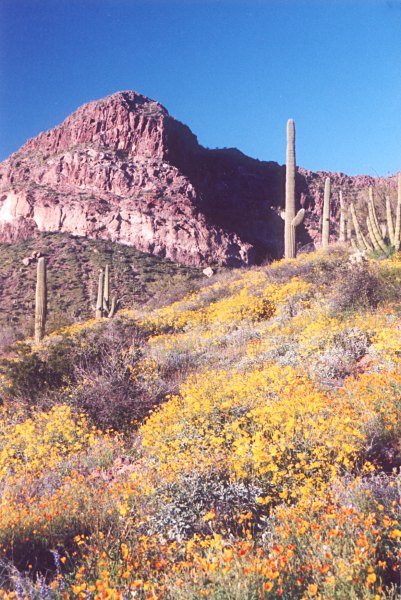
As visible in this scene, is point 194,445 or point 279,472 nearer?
point 279,472

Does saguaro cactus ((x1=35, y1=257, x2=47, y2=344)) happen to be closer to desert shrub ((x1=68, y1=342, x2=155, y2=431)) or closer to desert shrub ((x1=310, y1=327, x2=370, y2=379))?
desert shrub ((x1=68, y1=342, x2=155, y2=431))

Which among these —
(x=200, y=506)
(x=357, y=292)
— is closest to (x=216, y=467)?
(x=200, y=506)

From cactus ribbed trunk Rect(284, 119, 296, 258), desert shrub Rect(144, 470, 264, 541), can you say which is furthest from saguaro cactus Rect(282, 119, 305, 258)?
desert shrub Rect(144, 470, 264, 541)

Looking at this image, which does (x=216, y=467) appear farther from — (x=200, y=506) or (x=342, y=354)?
(x=342, y=354)

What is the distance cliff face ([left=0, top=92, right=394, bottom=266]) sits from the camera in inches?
1983

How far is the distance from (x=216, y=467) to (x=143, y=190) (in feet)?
172

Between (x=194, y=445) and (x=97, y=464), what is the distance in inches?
45.7

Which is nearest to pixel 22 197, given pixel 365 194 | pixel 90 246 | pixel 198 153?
pixel 90 246

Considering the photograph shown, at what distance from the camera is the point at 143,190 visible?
53.9m

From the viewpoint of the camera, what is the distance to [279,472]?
11.9ft

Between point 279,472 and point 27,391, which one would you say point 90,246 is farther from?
point 279,472

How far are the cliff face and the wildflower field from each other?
135 feet

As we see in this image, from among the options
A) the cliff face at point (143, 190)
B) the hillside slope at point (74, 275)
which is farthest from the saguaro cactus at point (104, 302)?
the cliff face at point (143, 190)

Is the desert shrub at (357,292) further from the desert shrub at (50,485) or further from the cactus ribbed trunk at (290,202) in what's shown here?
the cactus ribbed trunk at (290,202)
